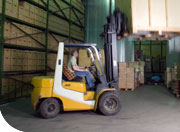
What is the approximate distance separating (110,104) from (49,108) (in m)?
1.44

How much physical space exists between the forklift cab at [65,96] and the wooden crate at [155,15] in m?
1.43

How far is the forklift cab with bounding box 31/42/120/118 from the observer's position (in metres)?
3.74

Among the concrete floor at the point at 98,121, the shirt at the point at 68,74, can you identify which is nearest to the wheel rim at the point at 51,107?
the concrete floor at the point at 98,121

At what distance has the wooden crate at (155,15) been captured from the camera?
4348 millimetres

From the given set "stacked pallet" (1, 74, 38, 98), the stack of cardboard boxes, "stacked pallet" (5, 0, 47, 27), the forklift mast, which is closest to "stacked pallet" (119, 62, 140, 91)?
the stack of cardboard boxes

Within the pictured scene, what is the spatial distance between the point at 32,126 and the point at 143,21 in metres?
3.60

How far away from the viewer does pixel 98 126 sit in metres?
3.23

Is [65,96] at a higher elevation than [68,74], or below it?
below

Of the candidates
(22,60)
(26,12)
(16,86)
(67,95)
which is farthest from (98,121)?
(26,12)

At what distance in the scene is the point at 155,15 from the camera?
173 inches

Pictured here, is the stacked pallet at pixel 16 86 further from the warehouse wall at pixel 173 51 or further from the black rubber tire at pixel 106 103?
the warehouse wall at pixel 173 51

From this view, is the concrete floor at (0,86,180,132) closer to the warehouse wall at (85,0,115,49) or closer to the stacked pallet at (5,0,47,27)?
the stacked pallet at (5,0,47,27)

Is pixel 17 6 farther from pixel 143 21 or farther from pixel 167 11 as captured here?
pixel 167 11

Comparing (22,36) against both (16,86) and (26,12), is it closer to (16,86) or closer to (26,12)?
(26,12)
